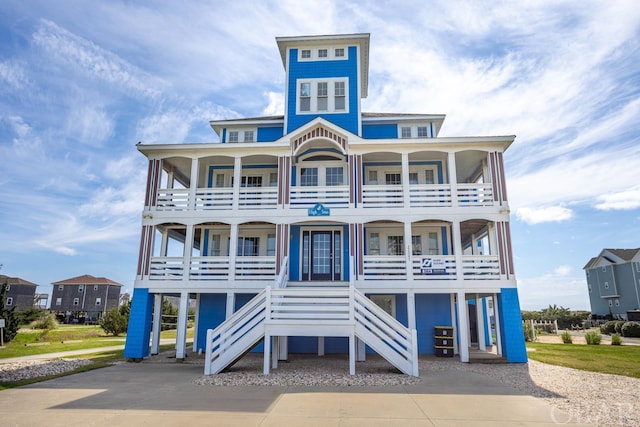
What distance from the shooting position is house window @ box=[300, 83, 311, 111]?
63.9 ft

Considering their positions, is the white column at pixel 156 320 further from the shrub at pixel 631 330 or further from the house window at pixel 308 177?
the shrub at pixel 631 330

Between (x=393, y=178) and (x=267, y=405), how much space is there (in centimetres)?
1323

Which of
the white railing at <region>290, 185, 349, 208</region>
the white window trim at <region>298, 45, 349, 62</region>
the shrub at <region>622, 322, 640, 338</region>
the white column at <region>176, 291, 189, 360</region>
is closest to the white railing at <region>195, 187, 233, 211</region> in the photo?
the white railing at <region>290, 185, 349, 208</region>

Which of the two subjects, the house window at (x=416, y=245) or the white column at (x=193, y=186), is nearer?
the white column at (x=193, y=186)

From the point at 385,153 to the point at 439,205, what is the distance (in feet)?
10.9

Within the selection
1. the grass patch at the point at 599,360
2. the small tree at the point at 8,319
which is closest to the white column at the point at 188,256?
the small tree at the point at 8,319

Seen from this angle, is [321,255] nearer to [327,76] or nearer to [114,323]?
[327,76]

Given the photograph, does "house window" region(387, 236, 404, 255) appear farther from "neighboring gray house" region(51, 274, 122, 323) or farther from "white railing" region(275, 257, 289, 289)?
"neighboring gray house" region(51, 274, 122, 323)

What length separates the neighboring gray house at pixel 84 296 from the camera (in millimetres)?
59156

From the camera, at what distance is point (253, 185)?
767 inches

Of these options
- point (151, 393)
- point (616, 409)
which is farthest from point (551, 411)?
point (151, 393)

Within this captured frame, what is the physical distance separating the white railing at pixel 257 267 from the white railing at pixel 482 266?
25.7 feet

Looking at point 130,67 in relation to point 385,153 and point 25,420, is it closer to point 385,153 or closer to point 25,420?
point 385,153

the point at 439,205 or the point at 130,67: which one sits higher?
the point at 130,67
